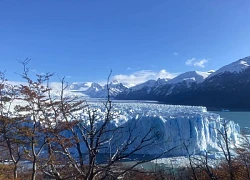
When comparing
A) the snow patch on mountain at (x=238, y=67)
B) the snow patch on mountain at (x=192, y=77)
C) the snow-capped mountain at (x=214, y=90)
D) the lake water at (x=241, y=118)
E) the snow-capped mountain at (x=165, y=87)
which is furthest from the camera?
the snow patch on mountain at (x=192, y=77)

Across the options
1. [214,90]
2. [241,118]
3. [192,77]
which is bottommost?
[241,118]

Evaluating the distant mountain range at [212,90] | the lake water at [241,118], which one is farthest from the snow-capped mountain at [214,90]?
the lake water at [241,118]

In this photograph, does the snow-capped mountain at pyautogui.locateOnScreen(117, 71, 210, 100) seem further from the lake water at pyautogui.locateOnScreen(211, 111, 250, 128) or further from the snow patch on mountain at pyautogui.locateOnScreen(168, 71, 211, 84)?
the lake water at pyautogui.locateOnScreen(211, 111, 250, 128)

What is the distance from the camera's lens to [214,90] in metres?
84.2

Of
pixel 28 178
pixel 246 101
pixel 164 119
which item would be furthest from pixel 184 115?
pixel 246 101

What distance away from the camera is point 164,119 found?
25703 millimetres

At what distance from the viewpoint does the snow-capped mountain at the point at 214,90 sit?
74.5 meters

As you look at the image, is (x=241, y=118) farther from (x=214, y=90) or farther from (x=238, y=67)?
(x=238, y=67)

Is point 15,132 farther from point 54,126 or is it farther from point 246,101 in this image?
point 246,101

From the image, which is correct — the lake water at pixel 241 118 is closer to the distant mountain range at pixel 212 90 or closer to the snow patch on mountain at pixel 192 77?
the distant mountain range at pixel 212 90

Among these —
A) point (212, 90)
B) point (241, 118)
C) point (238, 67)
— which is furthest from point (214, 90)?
point (241, 118)

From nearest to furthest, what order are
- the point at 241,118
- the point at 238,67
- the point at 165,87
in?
the point at 241,118
the point at 238,67
the point at 165,87

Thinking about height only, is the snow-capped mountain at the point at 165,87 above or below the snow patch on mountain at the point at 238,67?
below

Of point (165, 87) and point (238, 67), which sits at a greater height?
point (238, 67)
